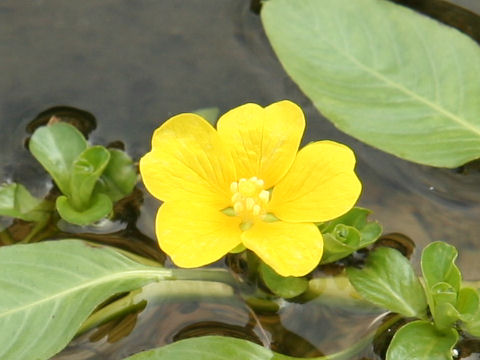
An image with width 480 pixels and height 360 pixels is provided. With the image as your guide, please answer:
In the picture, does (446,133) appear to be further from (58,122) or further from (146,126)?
(58,122)

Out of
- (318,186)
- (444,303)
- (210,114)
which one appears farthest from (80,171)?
(444,303)

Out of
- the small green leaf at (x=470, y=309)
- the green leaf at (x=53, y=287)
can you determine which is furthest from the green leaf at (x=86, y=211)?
the small green leaf at (x=470, y=309)

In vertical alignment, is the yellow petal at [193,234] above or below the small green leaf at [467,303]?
A: above

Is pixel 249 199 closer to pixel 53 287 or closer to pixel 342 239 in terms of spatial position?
pixel 342 239

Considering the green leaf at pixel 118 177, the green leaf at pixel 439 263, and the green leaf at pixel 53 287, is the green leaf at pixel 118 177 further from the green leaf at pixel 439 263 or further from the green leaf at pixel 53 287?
the green leaf at pixel 439 263

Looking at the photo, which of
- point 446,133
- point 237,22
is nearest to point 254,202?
point 446,133

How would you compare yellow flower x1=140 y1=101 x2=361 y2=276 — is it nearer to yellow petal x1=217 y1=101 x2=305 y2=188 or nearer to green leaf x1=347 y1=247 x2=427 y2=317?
yellow petal x1=217 y1=101 x2=305 y2=188

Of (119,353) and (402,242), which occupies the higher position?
(402,242)
